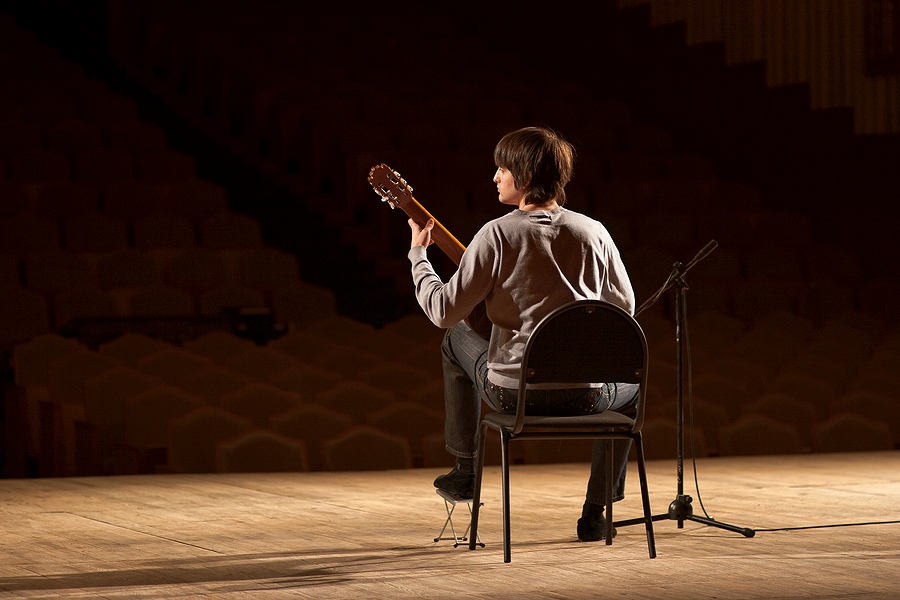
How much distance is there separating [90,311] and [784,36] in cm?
403

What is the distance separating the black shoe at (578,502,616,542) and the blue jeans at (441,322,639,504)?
0.02 m

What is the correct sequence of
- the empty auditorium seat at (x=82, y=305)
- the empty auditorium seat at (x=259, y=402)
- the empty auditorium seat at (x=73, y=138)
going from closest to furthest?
the empty auditorium seat at (x=259, y=402) → the empty auditorium seat at (x=82, y=305) → the empty auditorium seat at (x=73, y=138)

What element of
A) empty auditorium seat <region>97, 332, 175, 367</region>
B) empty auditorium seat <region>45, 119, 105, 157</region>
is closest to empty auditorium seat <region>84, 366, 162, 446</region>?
empty auditorium seat <region>97, 332, 175, 367</region>

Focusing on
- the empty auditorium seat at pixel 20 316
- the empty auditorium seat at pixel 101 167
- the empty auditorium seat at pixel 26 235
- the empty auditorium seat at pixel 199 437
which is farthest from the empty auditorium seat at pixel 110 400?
the empty auditorium seat at pixel 101 167

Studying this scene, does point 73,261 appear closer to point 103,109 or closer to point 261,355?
point 261,355

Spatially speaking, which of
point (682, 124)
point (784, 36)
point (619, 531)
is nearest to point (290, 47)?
point (682, 124)

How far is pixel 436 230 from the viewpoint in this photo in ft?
6.66

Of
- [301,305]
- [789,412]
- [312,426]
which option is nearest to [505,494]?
[312,426]

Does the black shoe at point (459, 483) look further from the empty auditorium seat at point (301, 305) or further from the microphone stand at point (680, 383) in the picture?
the empty auditorium seat at point (301, 305)

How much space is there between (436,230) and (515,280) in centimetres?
19

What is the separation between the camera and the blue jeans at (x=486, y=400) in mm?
1917

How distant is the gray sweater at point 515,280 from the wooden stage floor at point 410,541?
0.32 m

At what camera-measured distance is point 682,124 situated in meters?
6.90

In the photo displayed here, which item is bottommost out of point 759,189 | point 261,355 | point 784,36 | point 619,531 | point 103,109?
point 619,531
